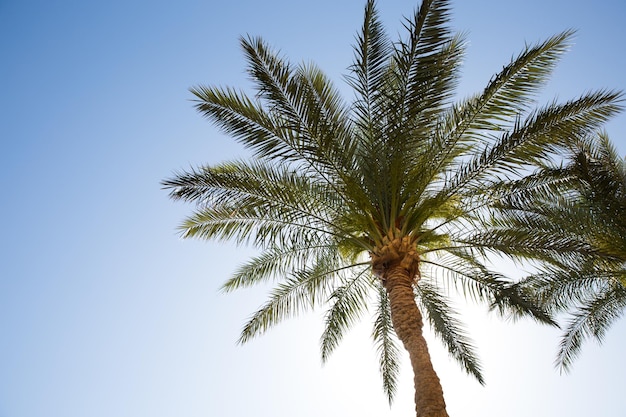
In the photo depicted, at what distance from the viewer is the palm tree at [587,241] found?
7930 millimetres

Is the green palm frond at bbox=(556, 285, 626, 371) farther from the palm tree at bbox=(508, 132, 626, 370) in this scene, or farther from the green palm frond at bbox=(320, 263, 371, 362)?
the green palm frond at bbox=(320, 263, 371, 362)

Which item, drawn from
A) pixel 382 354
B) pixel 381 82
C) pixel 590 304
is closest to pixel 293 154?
pixel 381 82

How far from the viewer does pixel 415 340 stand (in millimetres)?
6434

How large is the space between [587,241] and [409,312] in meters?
4.83

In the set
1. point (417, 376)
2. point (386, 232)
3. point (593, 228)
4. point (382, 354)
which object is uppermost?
point (593, 228)

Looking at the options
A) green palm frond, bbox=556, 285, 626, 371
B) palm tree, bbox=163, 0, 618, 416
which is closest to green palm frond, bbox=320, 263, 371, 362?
palm tree, bbox=163, 0, 618, 416

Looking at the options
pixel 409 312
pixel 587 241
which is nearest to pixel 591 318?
pixel 587 241

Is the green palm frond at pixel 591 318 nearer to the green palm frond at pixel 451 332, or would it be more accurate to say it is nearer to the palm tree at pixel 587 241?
the palm tree at pixel 587 241

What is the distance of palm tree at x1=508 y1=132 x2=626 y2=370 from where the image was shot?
7.93m

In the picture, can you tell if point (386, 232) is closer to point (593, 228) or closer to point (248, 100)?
point (248, 100)

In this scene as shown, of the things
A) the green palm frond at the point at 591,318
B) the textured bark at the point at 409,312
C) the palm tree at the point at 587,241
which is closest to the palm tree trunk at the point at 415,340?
the textured bark at the point at 409,312

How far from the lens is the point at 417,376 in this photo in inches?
237

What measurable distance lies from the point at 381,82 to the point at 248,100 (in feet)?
7.85

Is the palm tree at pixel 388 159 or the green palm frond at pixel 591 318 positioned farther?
the green palm frond at pixel 591 318
